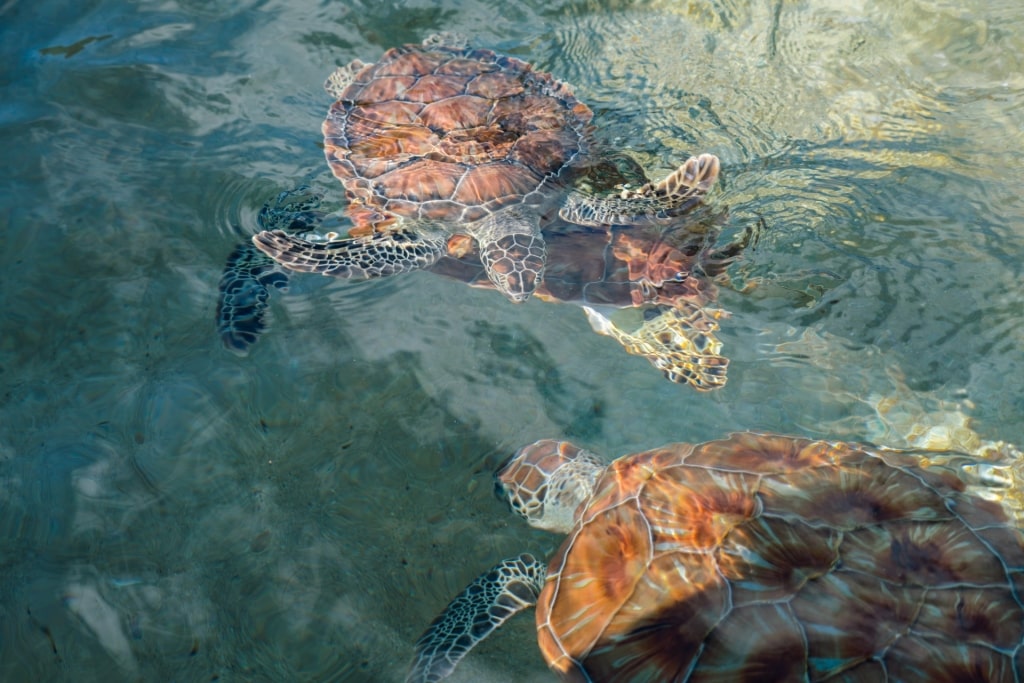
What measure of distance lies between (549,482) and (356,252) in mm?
2099

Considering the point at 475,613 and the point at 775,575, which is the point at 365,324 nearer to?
the point at 475,613

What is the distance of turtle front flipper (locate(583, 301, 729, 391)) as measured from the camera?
3.85 m

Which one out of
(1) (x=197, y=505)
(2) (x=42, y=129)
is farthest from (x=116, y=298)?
(2) (x=42, y=129)

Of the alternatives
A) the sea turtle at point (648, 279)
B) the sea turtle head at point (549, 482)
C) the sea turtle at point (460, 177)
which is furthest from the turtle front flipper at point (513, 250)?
the sea turtle head at point (549, 482)

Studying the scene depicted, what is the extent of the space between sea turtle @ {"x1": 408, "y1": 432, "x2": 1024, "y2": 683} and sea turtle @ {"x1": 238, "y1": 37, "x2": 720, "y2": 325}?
1792 mm

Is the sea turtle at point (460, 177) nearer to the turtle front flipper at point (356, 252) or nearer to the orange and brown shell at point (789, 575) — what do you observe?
the turtle front flipper at point (356, 252)

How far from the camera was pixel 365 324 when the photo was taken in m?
3.96

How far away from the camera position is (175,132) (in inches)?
191

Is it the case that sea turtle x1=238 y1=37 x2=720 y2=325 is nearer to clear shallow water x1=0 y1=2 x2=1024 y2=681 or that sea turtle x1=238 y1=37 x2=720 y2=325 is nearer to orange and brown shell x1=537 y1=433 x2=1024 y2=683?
clear shallow water x1=0 y1=2 x2=1024 y2=681

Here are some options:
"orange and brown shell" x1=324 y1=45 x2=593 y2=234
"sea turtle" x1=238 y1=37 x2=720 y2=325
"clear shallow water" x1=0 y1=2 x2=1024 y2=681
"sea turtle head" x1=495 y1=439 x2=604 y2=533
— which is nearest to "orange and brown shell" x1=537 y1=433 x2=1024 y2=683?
"sea turtle head" x1=495 y1=439 x2=604 y2=533

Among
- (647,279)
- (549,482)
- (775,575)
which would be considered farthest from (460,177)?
(775,575)

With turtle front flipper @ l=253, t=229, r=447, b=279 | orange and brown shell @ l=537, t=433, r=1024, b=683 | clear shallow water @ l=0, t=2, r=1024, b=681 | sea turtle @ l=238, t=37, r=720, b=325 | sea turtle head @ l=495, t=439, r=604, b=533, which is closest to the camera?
orange and brown shell @ l=537, t=433, r=1024, b=683

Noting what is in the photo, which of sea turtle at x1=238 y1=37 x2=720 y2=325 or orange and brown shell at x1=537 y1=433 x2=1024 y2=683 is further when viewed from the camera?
sea turtle at x1=238 y1=37 x2=720 y2=325

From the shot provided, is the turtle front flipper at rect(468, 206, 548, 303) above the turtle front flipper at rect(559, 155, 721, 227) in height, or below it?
below
